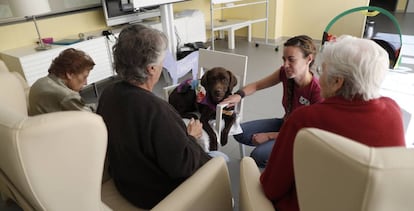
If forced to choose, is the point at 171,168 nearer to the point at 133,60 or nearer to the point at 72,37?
the point at 133,60

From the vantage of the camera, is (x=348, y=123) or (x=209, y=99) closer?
(x=348, y=123)

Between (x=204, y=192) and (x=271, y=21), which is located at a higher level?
(x=271, y=21)

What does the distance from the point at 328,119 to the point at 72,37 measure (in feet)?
10.7

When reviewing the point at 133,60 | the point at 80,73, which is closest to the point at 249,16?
the point at 80,73

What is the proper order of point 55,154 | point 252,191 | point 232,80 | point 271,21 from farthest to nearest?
point 271,21, point 232,80, point 252,191, point 55,154

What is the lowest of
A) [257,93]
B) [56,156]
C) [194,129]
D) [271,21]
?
[257,93]

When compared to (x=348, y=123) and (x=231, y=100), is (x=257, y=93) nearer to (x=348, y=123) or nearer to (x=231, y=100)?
(x=231, y=100)

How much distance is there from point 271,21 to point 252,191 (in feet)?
14.8

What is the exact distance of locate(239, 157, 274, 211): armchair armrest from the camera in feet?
3.20

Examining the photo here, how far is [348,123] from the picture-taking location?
0.81m

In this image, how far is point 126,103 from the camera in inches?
40.6

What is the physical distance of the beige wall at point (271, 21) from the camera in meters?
3.03

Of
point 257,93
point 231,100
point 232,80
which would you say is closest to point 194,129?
point 231,100

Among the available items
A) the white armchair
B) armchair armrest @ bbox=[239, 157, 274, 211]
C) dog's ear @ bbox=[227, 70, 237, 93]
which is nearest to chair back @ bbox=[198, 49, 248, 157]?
dog's ear @ bbox=[227, 70, 237, 93]
